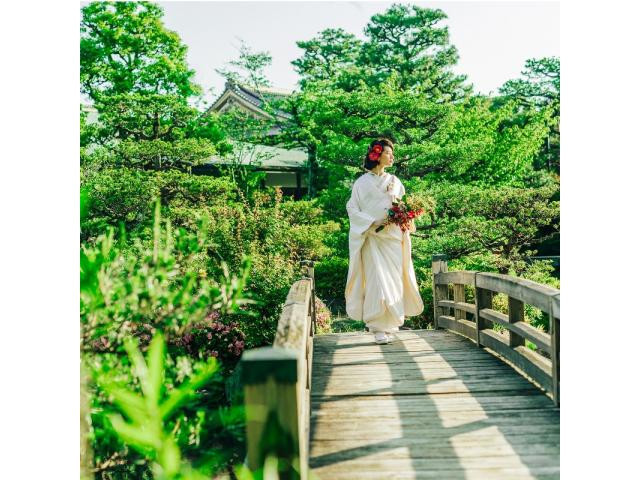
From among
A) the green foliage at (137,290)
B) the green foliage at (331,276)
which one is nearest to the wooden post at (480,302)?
the green foliage at (137,290)

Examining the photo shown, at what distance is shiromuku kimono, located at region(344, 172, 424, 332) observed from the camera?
546 centimetres

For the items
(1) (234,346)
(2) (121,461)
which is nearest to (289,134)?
(1) (234,346)

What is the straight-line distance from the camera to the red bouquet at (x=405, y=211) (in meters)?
5.36

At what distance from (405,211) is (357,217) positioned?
18.1 inches

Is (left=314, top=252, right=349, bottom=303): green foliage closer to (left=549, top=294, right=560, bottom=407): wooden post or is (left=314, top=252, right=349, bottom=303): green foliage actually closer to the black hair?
the black hair

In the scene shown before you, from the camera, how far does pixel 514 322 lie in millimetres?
4523

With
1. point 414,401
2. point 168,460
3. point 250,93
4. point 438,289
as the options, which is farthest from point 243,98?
point 168,460

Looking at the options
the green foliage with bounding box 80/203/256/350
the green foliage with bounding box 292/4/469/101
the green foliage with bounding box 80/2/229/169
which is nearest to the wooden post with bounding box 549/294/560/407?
the green foliage with bounding box 80/203/256/350

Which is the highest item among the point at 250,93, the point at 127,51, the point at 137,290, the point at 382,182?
the point at 250,93

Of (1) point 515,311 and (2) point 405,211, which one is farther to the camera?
(2) point 405,211

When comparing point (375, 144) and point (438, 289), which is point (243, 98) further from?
point (375, 144)

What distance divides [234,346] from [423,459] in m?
3.66

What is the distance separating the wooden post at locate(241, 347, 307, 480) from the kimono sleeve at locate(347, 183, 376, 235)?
3.16 m
